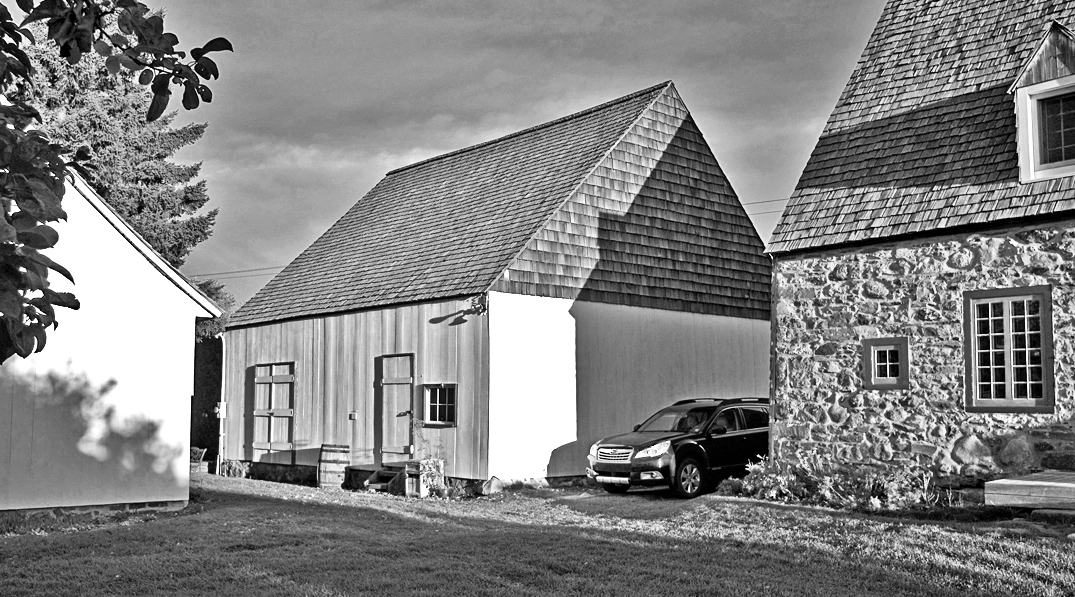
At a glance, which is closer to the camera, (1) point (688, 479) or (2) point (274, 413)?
(1) point (688, 479)

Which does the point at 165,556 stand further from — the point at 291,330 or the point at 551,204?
the point at 291,330

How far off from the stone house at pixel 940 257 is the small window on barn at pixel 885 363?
0.06 ft

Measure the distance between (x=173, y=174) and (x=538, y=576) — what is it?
27788 millimetres

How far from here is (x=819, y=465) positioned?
48.3ft

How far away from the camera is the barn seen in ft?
61.4

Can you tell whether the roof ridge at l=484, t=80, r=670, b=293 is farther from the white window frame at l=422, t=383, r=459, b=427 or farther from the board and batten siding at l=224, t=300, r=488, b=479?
the white window frame at l=422, t=383, r=459, b=427

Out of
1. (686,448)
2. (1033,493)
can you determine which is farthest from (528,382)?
(1033,493)

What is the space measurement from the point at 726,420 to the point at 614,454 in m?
2.08

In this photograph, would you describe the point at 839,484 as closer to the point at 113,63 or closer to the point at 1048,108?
the point at 1048,108

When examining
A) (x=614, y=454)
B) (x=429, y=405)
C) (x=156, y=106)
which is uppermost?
(x=156, y=106)

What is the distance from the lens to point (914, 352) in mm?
13875

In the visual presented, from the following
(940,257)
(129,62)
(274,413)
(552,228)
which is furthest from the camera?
(274,413)

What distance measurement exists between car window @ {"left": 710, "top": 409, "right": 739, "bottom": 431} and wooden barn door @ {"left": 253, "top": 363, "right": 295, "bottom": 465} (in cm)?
1027

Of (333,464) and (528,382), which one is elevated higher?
(528,382)
